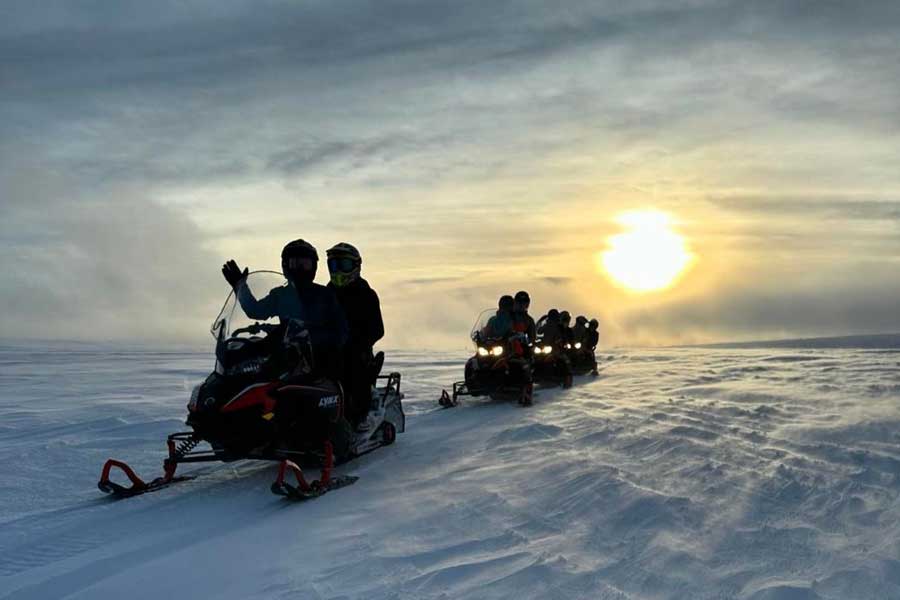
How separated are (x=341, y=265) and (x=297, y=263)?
0.66m

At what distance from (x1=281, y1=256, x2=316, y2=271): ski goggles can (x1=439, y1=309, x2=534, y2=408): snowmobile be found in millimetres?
5743

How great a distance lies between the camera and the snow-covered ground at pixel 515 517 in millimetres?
3471

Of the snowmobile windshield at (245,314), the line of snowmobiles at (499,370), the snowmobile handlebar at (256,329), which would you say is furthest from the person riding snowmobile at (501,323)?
the snowmobile handlebar at (256,329)

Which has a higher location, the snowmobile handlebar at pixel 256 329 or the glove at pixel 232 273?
the glove at pixel 232 273

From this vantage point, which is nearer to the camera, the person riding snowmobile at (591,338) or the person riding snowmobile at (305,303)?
the person riding snowmobile at (305,303)

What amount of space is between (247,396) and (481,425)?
3942mm

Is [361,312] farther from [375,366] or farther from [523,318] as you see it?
[523,318]

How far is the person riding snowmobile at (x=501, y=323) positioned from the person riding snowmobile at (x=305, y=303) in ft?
18.9

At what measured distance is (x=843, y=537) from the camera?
389cm

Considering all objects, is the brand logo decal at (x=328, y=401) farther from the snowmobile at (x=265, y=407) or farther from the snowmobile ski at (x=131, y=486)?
the snowmobile ski at (x=131, y=486)

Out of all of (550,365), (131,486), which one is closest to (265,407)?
(131,486)

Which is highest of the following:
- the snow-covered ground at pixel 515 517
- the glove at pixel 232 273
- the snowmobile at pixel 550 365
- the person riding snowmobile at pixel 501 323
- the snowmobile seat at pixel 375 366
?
the glove at pixel 232 273

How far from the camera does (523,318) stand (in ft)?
40.8

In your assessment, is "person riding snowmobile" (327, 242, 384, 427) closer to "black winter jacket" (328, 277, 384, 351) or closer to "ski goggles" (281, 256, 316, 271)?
"black winter jacket" (328, 277, 384, 351)
